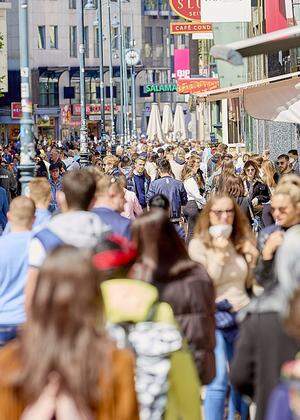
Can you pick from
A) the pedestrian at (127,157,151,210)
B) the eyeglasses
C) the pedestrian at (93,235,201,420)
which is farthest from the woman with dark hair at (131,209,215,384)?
the pedestrian at (127,157,151,210)

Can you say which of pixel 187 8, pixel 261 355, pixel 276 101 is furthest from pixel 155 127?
pixel 261 355

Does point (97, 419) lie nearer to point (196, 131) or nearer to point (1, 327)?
point (1, 327)

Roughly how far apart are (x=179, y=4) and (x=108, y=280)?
39.7 metres

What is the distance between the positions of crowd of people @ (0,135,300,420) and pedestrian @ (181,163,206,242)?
6252 millimetres

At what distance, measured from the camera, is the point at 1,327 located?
8.60m

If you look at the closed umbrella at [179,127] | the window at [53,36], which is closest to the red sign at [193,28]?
the closed umbrella at [179,127]

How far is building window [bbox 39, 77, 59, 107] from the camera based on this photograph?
11550 cm

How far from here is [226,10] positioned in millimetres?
25969

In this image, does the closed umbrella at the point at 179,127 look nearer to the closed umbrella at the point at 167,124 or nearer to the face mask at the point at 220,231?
the closed umbrella at the point at 167,124

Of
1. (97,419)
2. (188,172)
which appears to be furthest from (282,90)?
(97,419)

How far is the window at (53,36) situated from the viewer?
116619mm

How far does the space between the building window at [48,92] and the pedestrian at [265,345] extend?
110m

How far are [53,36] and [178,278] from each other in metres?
112

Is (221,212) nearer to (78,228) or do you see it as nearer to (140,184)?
(78,228)
